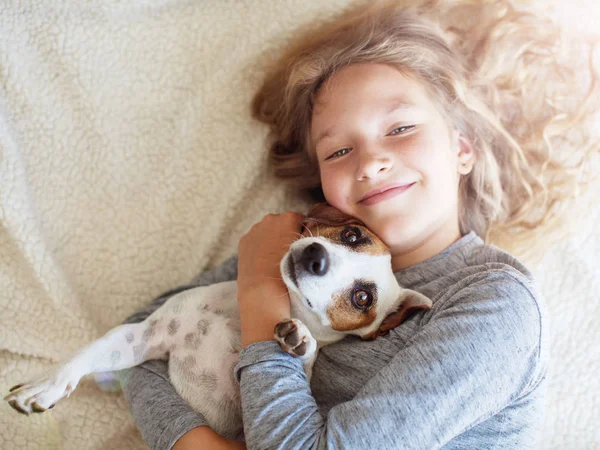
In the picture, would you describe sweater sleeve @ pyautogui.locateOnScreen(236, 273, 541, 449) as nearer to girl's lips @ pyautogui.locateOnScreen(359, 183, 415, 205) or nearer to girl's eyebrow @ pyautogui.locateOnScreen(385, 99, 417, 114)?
girl's lips @ pyautogui.locateOnScreen(359, 183, 415, 205)

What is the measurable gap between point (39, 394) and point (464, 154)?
5.27 ft

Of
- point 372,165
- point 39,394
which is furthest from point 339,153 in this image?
point 39,394

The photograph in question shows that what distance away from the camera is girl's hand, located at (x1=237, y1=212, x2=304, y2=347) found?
1586 mm

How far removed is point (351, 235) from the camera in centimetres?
165

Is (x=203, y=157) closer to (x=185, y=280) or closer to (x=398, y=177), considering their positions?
(x=185, y=280)

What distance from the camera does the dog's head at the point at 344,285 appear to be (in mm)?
1513

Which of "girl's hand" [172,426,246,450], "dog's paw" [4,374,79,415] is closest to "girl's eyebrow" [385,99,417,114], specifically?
"girl's hand" [172,426,246,450]

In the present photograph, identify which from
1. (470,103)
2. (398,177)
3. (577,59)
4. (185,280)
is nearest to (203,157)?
(185,280)

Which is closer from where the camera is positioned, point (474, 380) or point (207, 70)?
point (474, 380)

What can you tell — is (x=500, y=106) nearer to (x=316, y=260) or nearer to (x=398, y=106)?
(x=398, y=106)

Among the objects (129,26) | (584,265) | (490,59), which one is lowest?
(584,265)

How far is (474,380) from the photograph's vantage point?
4.41 ft

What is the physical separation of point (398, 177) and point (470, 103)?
513 millimetres

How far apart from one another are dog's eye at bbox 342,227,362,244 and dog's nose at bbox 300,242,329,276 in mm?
153
